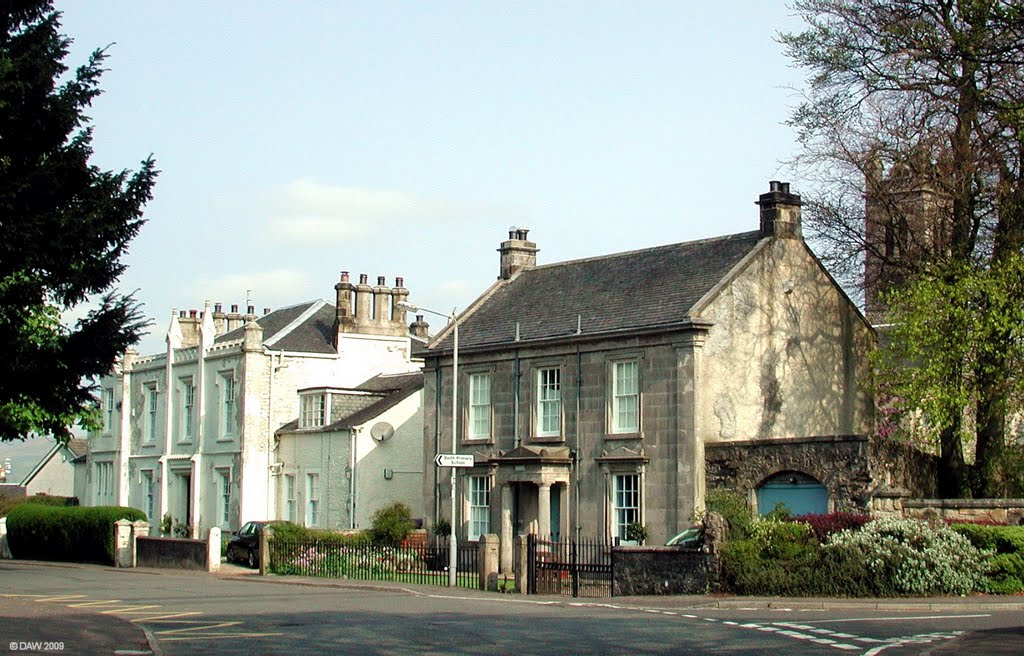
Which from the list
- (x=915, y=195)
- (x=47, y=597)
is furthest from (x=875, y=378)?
(x=47, y=597)

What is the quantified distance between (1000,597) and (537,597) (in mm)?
9437

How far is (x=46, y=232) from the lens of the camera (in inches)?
949

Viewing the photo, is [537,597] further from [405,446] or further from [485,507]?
[405,446]

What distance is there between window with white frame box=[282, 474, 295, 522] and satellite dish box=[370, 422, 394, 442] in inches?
184

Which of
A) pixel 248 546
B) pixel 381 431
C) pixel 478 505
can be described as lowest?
pixel 248 546

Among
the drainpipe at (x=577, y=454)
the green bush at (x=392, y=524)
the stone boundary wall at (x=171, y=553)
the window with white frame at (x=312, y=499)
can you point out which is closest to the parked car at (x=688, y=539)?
the drainpipe at (x=577, y=454)

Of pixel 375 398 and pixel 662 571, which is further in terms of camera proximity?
pixel 375 398

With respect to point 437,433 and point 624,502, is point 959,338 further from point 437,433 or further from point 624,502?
point 437,433

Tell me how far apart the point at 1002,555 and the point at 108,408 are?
46071 millimetres

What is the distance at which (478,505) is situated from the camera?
44188 mm

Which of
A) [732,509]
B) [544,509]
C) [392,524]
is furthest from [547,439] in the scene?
[732,509]

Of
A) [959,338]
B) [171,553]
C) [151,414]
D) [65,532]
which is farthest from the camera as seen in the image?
[151,414]

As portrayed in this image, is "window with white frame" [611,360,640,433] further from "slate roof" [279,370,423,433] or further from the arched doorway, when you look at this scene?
"slate roof" [279,370,423,433]

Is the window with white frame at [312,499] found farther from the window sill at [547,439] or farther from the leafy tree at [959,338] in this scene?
the leafy tree at [959,338]
